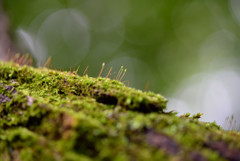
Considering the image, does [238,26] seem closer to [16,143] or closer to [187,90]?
[187,90]

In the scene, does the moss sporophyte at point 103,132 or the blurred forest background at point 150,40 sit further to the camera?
the blurred forest background at point 150,40

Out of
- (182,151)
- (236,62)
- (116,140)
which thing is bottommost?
(116,140)

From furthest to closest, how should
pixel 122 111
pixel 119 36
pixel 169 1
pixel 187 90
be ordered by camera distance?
pixel 187 90 → pixel 119 36 → pixel 169 1 → pixel 122 111

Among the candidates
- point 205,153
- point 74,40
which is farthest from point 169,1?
point 205,153

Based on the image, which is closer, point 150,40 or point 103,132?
point 103,132

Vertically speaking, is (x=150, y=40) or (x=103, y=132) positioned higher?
(x=150, y=40)
